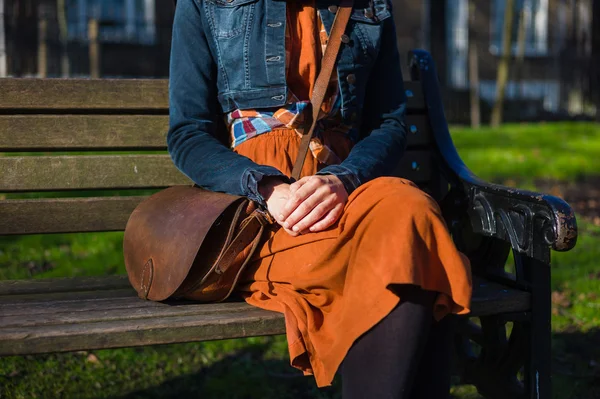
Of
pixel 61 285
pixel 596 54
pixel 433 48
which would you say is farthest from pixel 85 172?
pixel 596 54

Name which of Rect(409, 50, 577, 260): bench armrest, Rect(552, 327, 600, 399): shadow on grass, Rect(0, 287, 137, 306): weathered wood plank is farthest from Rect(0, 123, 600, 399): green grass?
Rect(409, 50, 577, 260): bench armrest

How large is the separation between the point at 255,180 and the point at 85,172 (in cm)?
90

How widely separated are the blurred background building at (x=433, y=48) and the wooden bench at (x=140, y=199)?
10.2 m

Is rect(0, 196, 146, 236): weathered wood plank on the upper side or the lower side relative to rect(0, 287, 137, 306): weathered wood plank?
upper

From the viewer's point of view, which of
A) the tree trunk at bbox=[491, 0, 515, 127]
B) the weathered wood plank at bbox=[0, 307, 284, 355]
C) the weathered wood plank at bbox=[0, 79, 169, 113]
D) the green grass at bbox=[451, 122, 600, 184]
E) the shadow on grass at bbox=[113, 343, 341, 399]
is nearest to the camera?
the weathered wood plank at bbox=[0, 307, 284, 355]

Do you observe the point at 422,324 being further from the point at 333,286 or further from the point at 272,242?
the point at 272,242

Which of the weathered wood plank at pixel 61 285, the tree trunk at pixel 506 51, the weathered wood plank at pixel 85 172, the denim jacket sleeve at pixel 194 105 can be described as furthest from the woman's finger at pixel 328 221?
the tree trunk at pixel 506 51

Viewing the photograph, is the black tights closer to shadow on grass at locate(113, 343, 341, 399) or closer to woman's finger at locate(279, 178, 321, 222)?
woman's finger at locate(279, 178, 321, 222)

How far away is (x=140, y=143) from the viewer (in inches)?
117

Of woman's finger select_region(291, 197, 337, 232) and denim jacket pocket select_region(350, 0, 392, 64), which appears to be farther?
denim jacket pocket select_region(350, 0, 392, 64)

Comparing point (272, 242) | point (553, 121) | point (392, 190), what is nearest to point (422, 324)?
point (392, 190)

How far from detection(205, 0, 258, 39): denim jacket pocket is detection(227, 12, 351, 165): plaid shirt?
0.14 meters

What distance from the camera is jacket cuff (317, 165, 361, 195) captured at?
2.28 m

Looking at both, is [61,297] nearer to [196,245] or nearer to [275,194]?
[196,245]
